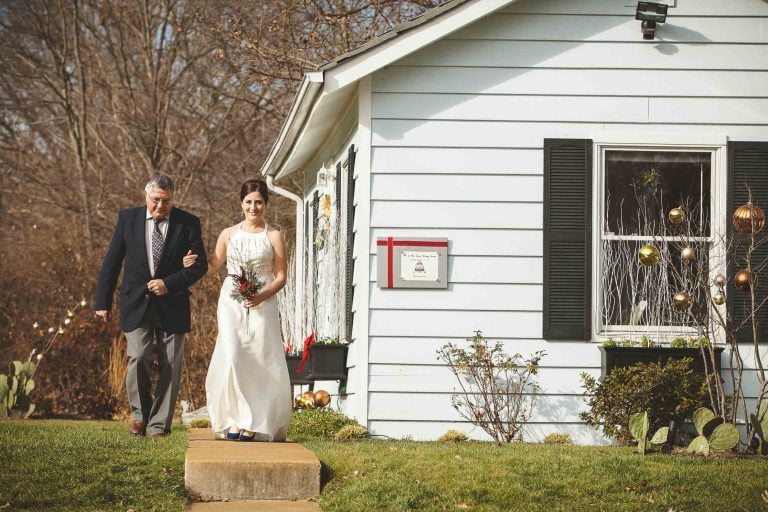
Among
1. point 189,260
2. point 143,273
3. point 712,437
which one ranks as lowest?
Answer: point 712,437

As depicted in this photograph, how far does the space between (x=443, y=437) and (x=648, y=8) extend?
4198mm

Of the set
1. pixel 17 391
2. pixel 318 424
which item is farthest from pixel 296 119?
pixel 17 391

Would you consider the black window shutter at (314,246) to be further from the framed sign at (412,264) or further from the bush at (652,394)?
the bush at (652,394)

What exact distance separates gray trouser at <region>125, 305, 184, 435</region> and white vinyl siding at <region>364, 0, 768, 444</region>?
190cm

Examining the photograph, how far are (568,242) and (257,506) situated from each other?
440cm

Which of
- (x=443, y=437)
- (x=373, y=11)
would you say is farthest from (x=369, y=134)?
(x=373, y=11)

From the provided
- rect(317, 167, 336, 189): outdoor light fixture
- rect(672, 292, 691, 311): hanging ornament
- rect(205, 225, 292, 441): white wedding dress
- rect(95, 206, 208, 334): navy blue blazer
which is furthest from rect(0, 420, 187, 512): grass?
rect(317, 167, 336, 189): outdoor light fixture

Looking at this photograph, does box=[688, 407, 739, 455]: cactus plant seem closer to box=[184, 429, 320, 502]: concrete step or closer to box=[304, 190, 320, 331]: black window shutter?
box=[184, 429, 320, 502]: concrete step

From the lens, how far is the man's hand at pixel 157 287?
30.2 feet

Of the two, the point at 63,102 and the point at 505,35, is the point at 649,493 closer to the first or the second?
the point at 505,35

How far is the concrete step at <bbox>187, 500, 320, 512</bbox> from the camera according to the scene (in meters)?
7.14

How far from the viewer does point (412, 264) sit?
10.5 metres

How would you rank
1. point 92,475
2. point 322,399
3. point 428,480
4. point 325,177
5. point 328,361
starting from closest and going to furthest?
point 92,475 → point 428,480 → point 328,361 → point 322,399 → point 325,177

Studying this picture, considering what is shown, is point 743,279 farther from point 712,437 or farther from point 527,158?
point 527,158
